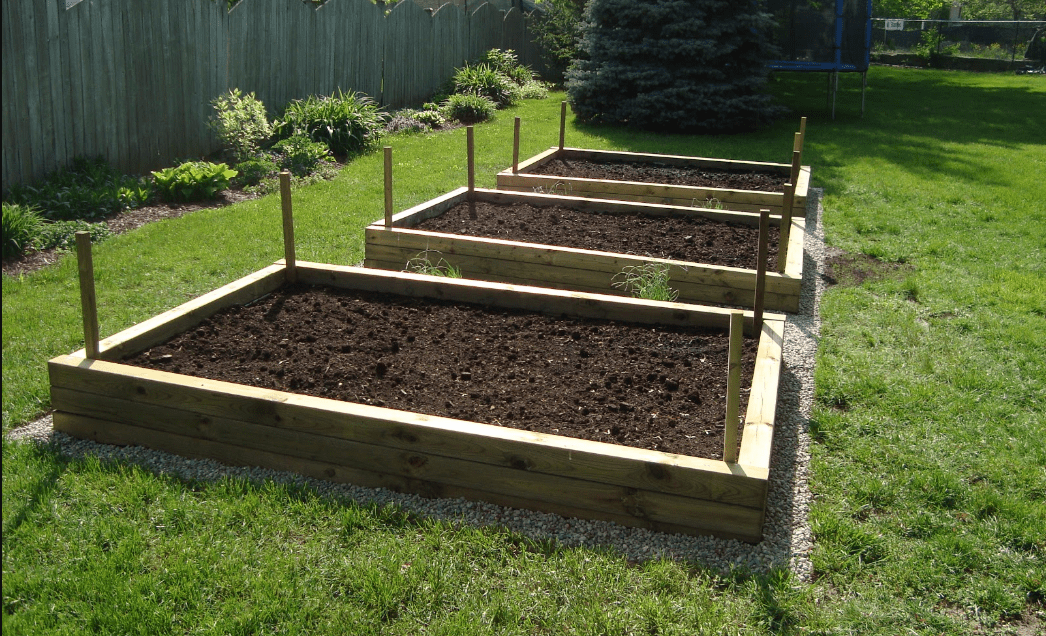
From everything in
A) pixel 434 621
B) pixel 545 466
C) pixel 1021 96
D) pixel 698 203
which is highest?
pixel 1021 96

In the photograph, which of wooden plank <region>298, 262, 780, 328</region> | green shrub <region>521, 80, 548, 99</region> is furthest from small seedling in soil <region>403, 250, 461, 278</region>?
green shrub <region>521, 80, 548, 99</region>

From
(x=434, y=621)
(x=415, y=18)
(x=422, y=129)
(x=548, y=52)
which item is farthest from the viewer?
(x=548, y=52)

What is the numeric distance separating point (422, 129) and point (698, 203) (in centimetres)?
602

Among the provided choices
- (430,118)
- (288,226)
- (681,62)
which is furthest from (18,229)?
(681,62)

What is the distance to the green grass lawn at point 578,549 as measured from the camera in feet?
9.32

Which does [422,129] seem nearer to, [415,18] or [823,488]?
[415,18]

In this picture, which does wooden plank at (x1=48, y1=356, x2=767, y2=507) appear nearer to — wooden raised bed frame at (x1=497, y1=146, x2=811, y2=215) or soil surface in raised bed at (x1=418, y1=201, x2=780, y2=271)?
soil surface in raised bed at (x1=418, y1=201, x2=780, y2=271)

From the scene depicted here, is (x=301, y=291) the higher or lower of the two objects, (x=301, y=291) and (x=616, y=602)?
the higher

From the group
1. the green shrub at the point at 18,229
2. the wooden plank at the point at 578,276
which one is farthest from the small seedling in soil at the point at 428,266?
the green shrub at the point at 18,229

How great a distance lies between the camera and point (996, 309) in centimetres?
585

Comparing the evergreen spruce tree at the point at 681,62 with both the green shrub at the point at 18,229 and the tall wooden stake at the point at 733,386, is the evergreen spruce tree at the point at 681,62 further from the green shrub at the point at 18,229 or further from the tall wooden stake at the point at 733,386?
the tall wooden stake at the point at 733,386

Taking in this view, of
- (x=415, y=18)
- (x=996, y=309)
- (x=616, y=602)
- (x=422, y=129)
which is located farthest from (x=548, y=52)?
(x=616, y=602)

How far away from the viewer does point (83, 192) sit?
7.33 meters

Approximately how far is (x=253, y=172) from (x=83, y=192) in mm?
1954
